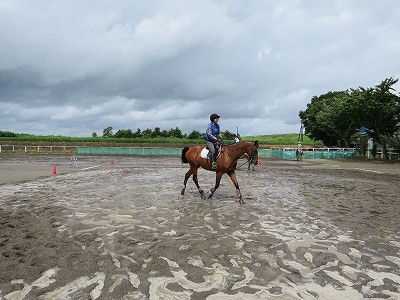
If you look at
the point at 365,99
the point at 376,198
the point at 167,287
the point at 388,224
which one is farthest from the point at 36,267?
the point at 365,99

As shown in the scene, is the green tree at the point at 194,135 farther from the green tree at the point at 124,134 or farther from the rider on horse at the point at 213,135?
A: the rider on horse at the point at 213,135

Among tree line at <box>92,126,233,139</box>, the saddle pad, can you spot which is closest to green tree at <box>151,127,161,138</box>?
tree line at <box>92,126,233,139</box>

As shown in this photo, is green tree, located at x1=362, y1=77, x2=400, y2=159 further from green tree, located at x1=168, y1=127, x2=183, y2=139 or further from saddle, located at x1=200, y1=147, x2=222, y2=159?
green tree, located at x1=168, y1=127, x2=183, y2=139

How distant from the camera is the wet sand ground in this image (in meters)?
4.19

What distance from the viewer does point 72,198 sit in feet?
34.8

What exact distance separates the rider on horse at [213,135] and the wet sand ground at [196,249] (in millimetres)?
1574

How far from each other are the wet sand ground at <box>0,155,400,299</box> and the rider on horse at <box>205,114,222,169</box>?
62.0 inches

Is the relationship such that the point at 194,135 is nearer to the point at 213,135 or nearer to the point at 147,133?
the point at 147,133

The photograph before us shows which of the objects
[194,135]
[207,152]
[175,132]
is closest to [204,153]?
[207,152]

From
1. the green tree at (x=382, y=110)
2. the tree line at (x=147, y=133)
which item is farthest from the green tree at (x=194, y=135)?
the green tree at (x=382, y=110)

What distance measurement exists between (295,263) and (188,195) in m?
6.78

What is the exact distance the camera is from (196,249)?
565 centimetres

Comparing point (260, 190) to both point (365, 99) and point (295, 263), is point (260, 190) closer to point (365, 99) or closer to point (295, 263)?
point (295, 263)

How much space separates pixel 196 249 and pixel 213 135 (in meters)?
5.49
